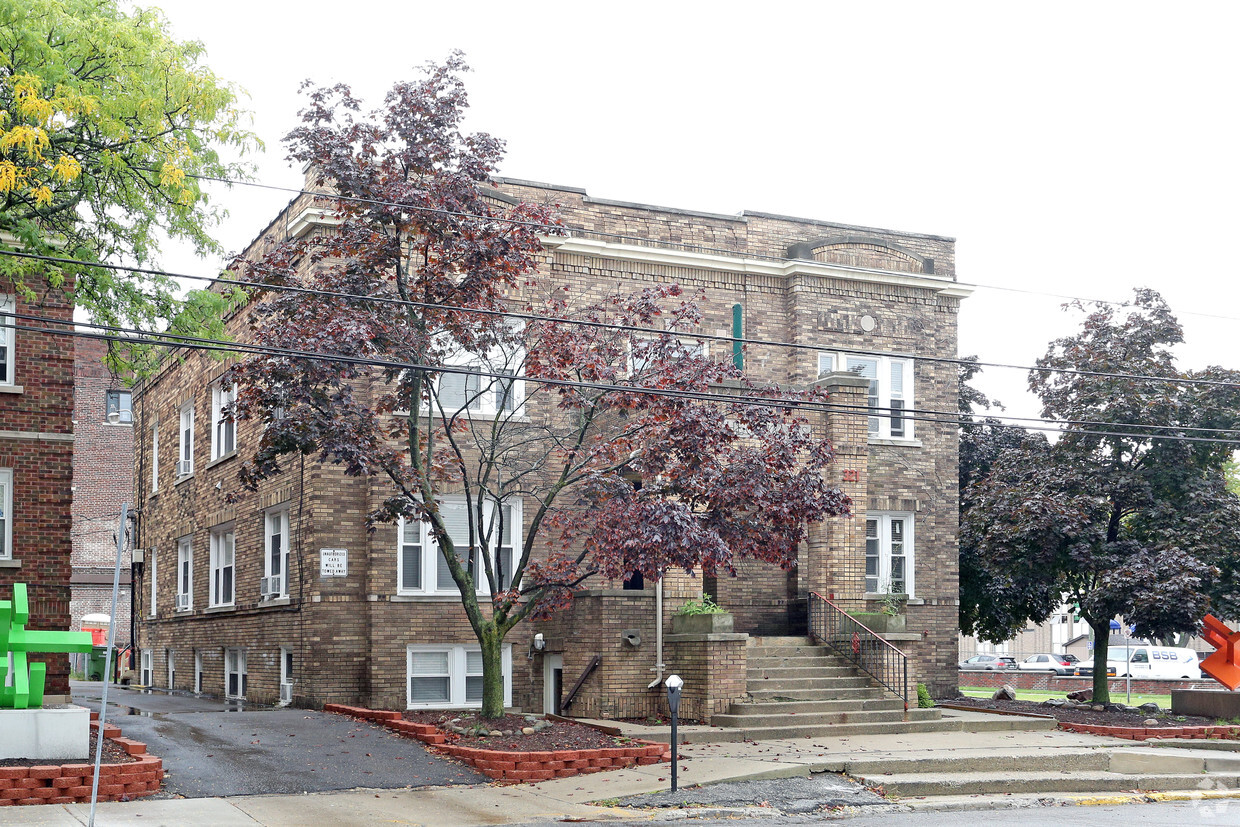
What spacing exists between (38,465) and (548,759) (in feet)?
30.4

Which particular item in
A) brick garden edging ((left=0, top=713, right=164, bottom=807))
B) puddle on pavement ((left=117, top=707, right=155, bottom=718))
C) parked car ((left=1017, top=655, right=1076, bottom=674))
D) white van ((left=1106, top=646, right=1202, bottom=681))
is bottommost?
parked car ((left=1017, top=655, right=1076, bottom=674))

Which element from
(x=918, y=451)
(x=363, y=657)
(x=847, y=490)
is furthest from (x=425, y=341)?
(x=918, y=451)

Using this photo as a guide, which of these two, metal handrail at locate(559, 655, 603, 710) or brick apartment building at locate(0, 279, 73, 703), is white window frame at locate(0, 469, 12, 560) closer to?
brick apartment building at locate(0, 279, 73, 703)

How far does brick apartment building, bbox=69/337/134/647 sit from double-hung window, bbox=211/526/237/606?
17.3 meters

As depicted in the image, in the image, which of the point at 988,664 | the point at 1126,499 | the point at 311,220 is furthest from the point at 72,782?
the point at 988,664

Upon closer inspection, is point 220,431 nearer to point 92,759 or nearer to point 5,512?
point 5,512

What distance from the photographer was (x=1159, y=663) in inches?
2090

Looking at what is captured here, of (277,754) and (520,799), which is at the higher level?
(277,754)

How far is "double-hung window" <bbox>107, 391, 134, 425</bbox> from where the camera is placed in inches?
1758

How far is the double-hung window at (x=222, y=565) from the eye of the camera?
26438 mm

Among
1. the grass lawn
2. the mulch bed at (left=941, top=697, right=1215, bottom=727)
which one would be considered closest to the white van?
the grass lawn

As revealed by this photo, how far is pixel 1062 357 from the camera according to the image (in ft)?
83.5

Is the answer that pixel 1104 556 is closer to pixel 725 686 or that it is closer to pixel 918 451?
pixel 918 451

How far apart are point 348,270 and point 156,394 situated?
52.6ft
